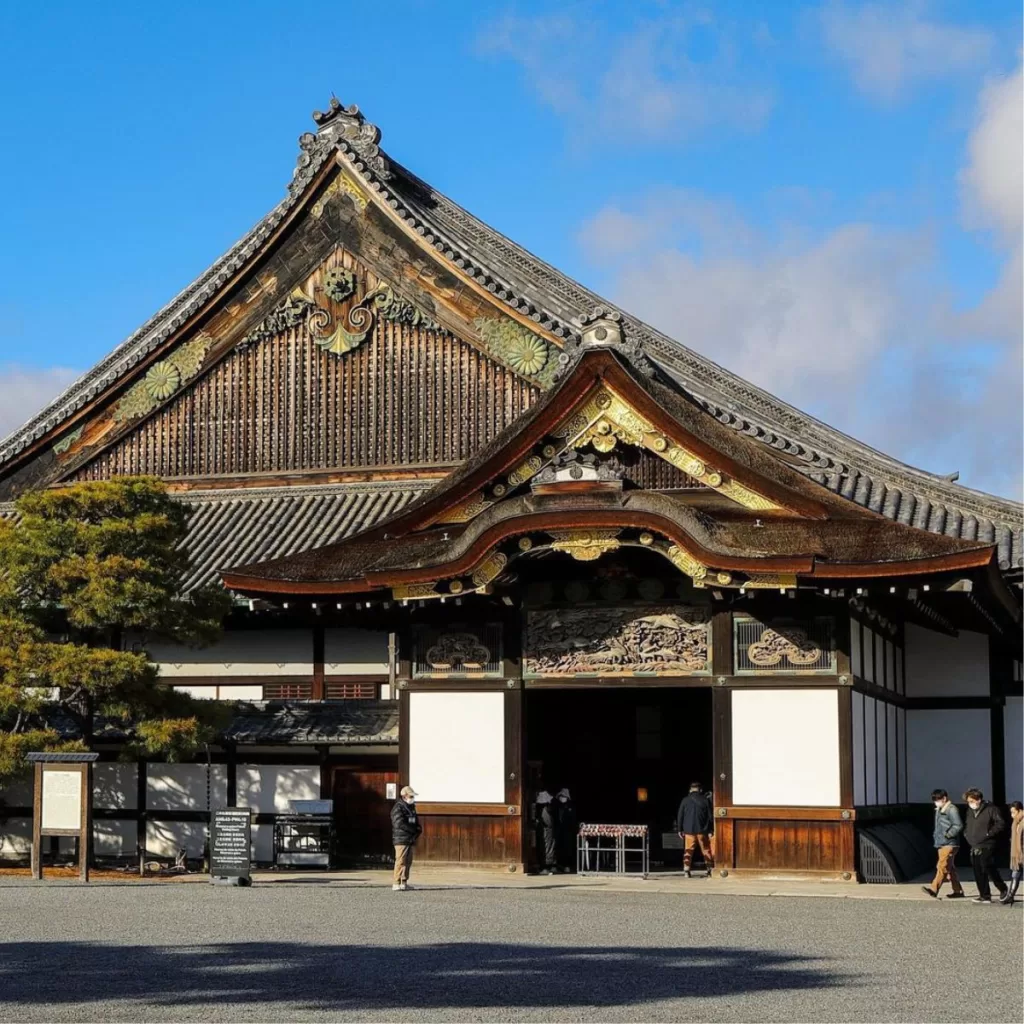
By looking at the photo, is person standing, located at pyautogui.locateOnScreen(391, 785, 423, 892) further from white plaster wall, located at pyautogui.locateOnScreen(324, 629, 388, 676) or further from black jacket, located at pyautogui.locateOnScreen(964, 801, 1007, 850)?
black jacket, located at pyautogui.locateOnScreen(964, 801, 1007, 850)

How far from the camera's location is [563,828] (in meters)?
27.4

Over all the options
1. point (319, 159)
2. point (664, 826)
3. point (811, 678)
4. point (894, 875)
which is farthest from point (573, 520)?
point (319, 159)

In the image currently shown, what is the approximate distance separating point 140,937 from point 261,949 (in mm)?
1689

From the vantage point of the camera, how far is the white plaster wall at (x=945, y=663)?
30.8 meters

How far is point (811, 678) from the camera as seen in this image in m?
25.2

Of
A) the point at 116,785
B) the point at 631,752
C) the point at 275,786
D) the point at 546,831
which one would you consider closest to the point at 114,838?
the point at 116,785

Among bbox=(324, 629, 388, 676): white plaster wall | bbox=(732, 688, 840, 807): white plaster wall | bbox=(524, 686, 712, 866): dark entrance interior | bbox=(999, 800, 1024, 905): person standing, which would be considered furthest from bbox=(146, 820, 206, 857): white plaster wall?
bbox=(999, 800, 1024, 905): person standing

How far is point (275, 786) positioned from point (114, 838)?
10.0 ft

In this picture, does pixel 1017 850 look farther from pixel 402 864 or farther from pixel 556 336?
pixel 556 336

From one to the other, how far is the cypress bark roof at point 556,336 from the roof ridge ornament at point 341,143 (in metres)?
0.02

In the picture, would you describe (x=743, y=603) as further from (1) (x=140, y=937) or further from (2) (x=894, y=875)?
(1) (x=140, y=937)

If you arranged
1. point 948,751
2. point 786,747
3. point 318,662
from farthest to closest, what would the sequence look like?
1. point 318,662
2. point 948,751
3. point 786,747

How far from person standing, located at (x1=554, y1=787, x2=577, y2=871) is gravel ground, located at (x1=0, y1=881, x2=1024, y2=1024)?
5.02 m

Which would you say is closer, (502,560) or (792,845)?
(792,845)
